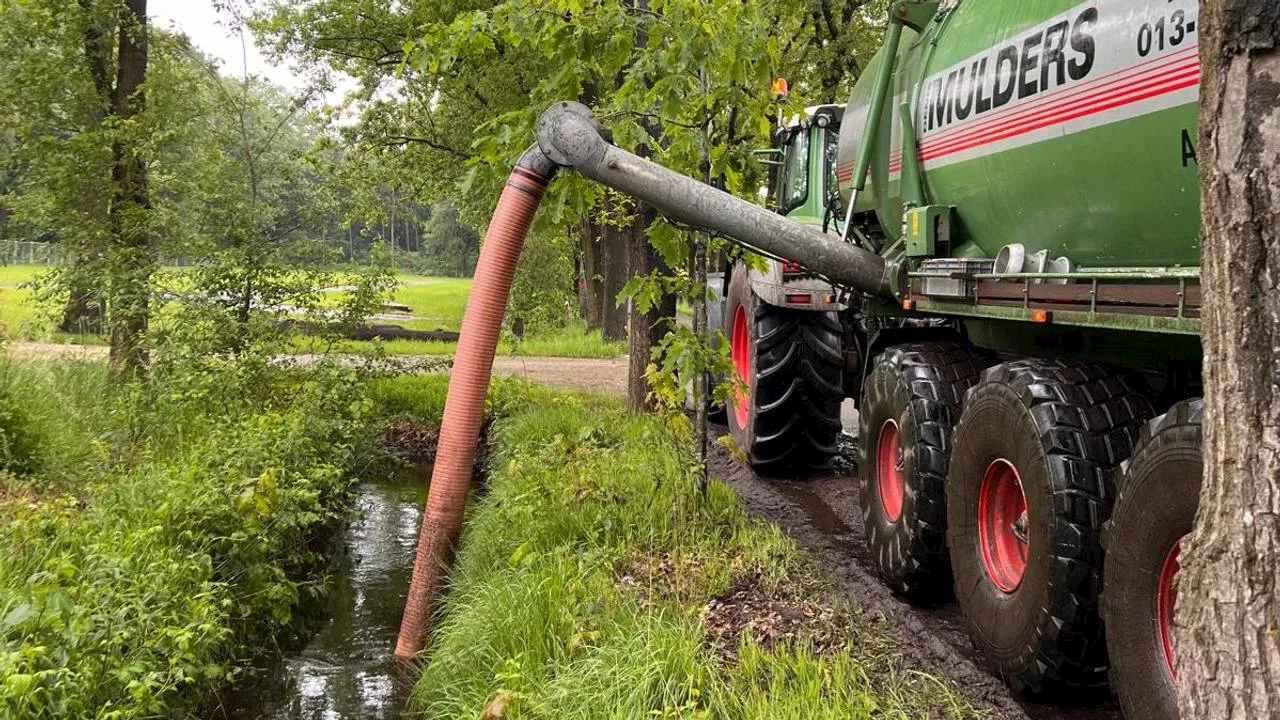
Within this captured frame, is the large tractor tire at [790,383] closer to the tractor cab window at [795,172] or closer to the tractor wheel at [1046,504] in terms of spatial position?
the tractor cab window at [795,172]

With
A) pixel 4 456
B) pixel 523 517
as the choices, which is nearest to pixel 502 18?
pixel 523 517

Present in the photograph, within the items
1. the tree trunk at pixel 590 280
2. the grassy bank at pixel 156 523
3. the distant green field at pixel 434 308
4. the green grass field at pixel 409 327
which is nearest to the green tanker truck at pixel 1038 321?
the grassy bank at pixel 156 523

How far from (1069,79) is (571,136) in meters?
2.52

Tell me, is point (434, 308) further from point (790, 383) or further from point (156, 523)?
point (156, 523)

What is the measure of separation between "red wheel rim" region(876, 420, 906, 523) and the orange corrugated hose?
2121 millimetres

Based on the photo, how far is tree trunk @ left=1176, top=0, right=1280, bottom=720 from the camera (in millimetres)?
1760

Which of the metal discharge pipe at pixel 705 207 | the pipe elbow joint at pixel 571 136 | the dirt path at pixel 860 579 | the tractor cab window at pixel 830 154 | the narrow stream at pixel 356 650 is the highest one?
the tractor cab window at pixel 830 154

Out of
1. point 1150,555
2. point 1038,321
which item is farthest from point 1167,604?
point 1038,321

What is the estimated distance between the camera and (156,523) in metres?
5.32

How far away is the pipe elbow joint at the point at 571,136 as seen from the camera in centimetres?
512

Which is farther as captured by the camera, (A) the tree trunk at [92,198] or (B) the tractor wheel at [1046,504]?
(A) the tree trunk at [92,198]

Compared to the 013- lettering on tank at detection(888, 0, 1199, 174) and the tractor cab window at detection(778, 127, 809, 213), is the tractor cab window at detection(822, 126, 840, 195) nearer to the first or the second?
the tractor cab window at detection(778, 127, 809, 213)

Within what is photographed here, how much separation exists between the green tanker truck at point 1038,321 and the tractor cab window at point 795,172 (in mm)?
1485

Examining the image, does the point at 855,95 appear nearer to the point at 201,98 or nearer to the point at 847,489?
the point at 847,489
